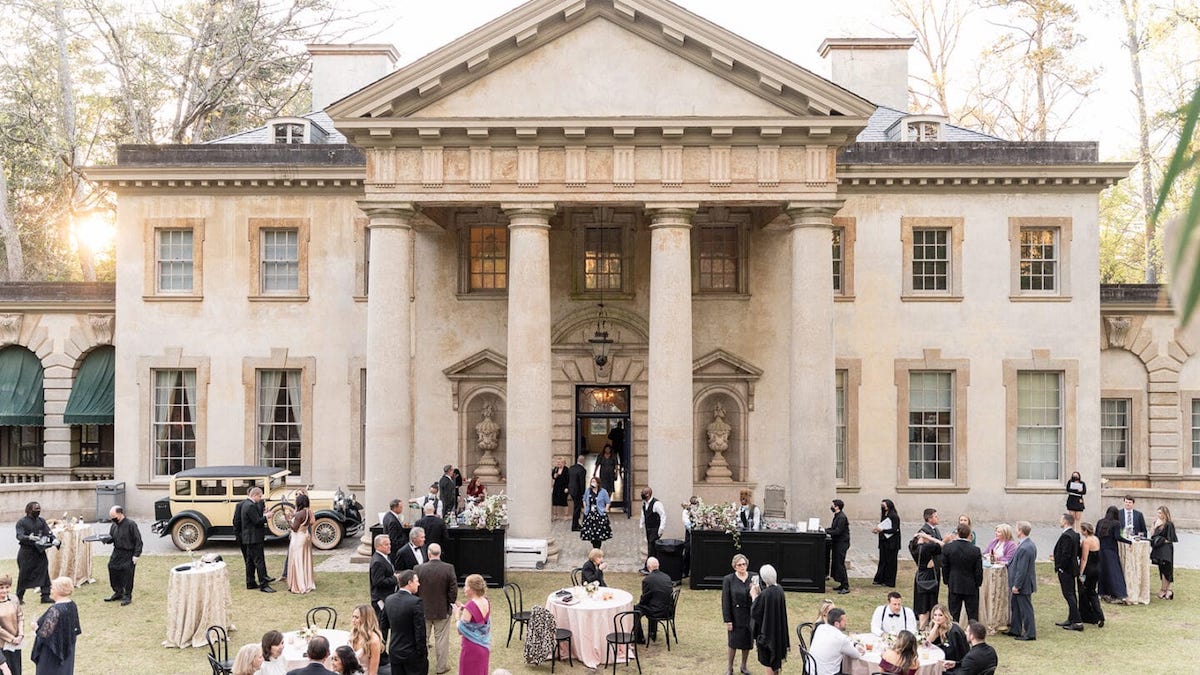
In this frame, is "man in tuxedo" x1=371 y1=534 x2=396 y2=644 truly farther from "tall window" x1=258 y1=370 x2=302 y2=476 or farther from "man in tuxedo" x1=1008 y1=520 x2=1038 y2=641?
"tall window" x1=258 y1=370 x2=302 y2=476

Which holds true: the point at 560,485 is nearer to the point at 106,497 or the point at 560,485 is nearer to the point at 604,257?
the point at 604,257

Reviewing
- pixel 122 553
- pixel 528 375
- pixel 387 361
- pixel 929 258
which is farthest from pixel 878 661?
pixel 929 258

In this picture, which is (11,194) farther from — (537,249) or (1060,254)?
(1060,254)

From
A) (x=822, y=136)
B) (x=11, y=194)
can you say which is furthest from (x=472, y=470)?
(x=11, y=194)

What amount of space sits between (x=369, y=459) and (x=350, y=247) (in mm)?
8295

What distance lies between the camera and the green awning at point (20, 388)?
26812 millimetres

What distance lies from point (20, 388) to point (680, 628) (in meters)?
22.1

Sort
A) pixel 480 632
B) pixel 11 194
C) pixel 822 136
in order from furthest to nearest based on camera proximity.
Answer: pixel 11 194 < pixel 822 136 < pixel 480 632

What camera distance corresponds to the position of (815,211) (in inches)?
782

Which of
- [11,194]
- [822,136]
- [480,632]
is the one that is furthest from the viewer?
[11,194]

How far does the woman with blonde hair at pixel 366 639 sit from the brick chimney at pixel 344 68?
24486 mm

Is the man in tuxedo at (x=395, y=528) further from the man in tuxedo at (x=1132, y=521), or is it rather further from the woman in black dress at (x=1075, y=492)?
the woman in black dress at (x=1075, y=492)

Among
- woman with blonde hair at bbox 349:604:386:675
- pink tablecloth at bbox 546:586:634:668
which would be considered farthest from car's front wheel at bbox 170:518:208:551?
woman with blonde hair at bbox 349:604:386:675

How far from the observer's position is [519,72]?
787 inches
